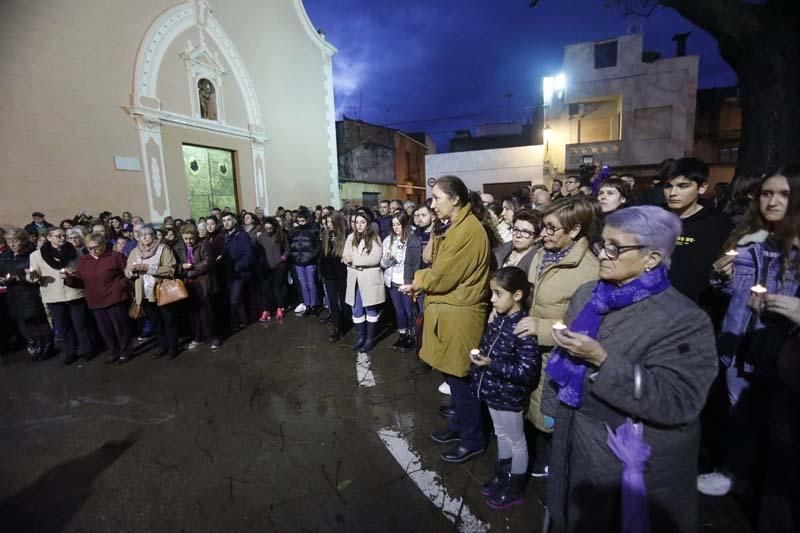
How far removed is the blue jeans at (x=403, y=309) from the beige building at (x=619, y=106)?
18625 millimetres

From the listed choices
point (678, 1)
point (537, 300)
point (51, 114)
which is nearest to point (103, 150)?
point (51, 114)

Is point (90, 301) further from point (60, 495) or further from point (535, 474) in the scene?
point (535, 474)

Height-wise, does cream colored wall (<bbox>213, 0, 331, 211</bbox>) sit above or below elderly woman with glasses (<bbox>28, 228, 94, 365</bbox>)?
above

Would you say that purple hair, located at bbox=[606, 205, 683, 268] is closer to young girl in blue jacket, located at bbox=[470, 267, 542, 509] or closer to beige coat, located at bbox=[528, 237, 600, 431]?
beige coat, located at bbox=[528, 237, 600, 431]

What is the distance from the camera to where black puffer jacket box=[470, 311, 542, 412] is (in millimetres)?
2426

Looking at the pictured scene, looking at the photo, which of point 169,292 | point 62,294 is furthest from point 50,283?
point 169,292

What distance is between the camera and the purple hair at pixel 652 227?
1.51 meters

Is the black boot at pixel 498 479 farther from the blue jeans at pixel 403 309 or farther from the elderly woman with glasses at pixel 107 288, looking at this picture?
the elderly woman with glasses at pixel 107 288

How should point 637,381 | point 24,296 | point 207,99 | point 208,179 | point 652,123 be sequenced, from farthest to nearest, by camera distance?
point 652,123 < point 208,179 < point 207,99 < point 24,296 < point 637,381

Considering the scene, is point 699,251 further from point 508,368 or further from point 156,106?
point 156,106

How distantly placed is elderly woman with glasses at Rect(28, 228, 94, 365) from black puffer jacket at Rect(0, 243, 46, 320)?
1.12 feet

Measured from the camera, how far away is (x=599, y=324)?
1659 mm

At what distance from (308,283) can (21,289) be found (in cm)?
424

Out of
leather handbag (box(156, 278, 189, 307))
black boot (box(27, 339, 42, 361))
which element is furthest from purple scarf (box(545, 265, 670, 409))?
black boot (box(27, 339, 42, 361))
